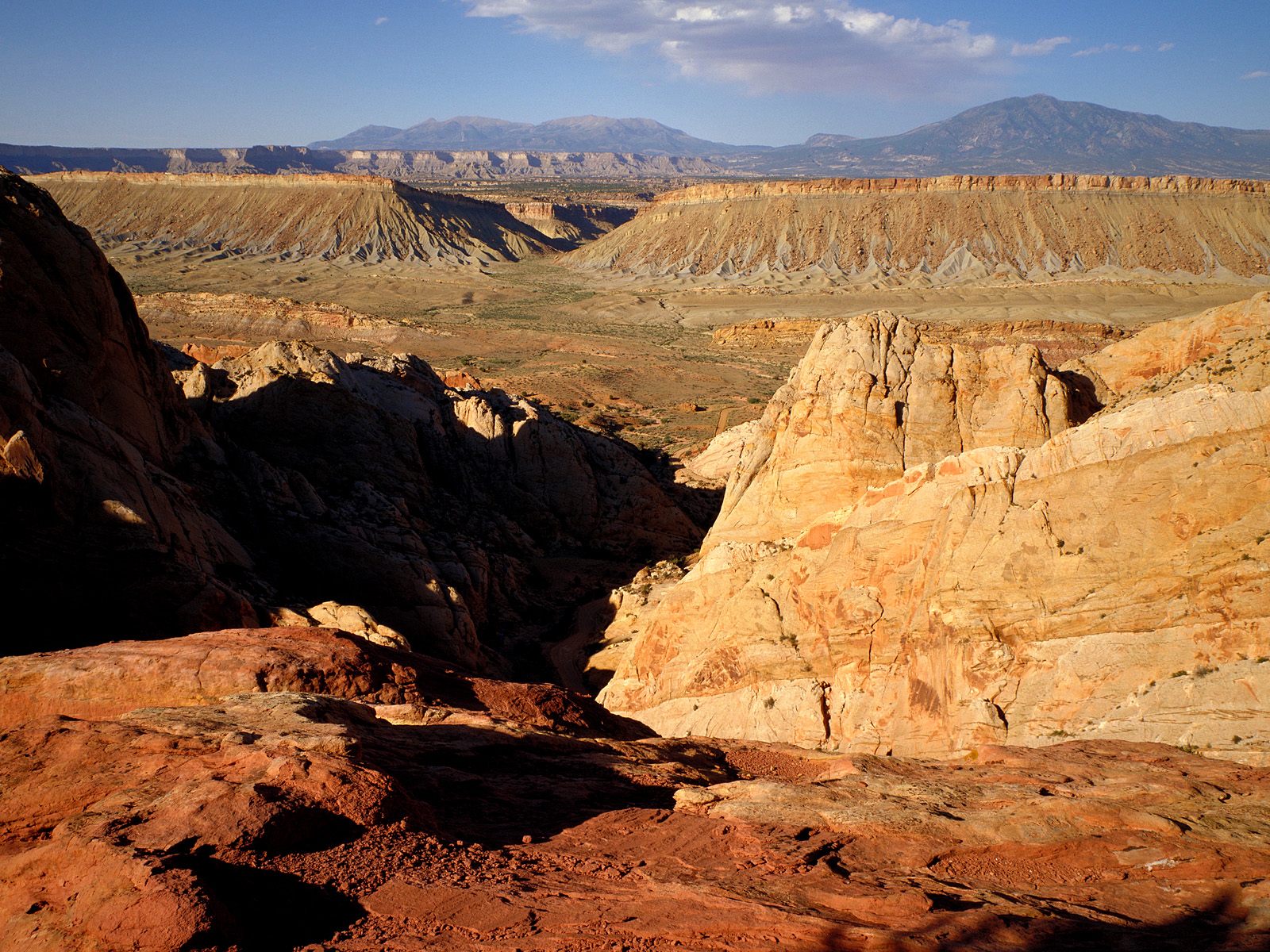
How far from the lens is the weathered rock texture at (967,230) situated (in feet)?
340

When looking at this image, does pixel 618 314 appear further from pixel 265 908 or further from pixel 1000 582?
pixel 265 908

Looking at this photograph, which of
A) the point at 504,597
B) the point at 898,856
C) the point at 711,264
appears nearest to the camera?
the point at 898,856

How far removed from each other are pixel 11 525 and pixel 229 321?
62904 millimetres

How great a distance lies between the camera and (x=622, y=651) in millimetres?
20719

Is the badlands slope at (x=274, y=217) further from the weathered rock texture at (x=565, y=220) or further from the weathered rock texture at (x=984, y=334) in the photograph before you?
the weathered rock texture at (x=984, y=334)

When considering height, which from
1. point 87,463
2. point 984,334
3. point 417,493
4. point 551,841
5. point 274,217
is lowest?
point 417,493

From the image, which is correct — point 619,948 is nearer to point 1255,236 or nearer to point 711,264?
point 711,264

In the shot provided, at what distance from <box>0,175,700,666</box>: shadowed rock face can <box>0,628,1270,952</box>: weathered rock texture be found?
497cm

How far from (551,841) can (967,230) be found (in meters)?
116

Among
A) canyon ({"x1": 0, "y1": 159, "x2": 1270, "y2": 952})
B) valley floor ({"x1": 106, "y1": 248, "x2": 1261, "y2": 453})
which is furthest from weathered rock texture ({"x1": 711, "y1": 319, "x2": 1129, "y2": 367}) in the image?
canyon ({"x1": 0, "y1": 159, "x2": 1270, "y2": 952})

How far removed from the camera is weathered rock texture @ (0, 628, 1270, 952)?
606 cm

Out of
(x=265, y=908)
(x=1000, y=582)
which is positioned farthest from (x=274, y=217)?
(x=265, y=908)

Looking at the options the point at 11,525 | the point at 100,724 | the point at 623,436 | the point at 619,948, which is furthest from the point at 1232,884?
the point at 623,436

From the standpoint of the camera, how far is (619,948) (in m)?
5.90
